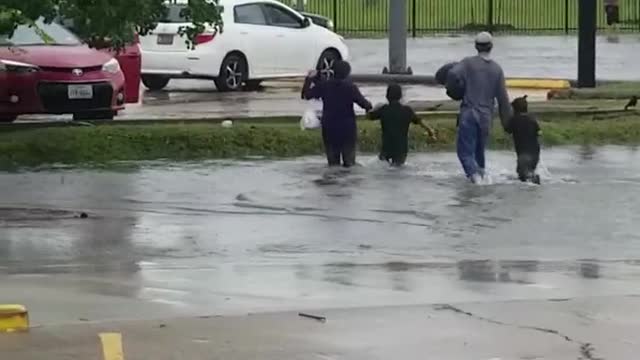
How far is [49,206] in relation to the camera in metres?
13.6

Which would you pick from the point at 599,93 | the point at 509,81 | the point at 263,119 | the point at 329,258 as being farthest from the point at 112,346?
the point at 509,81

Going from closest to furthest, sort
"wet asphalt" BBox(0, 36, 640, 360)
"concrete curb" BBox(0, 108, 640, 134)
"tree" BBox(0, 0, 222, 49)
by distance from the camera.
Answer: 1. "wet asphalt" BBox(0, 36, 640, 360)
2. "tree" BBox(0, 0, 222, 49)
3. "concrete curb" BBox(0, 108, 640, 134)

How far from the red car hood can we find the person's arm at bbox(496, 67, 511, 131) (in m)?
5.14

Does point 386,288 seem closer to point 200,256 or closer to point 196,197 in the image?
point 200,256

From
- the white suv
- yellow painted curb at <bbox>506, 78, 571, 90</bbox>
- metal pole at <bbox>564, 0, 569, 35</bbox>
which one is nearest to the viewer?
the white suv

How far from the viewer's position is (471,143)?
1548 centimetres

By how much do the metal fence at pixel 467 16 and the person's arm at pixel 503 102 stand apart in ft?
88.8

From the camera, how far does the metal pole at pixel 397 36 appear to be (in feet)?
86.1

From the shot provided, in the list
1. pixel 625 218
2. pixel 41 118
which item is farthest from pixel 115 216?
pixel 41 118

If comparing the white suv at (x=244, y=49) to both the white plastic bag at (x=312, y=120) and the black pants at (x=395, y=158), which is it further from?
the black pants at (x=395, y=158)

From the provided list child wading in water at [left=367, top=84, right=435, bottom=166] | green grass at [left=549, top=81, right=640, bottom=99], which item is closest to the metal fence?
green grass at [left=549, top=81, right=640, bottom=99]

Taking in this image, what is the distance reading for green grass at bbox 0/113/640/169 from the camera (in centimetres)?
1648

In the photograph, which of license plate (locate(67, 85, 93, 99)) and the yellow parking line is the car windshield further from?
the yellow parking line

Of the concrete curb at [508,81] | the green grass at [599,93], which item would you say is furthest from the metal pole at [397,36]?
the green grass at [599,93]
